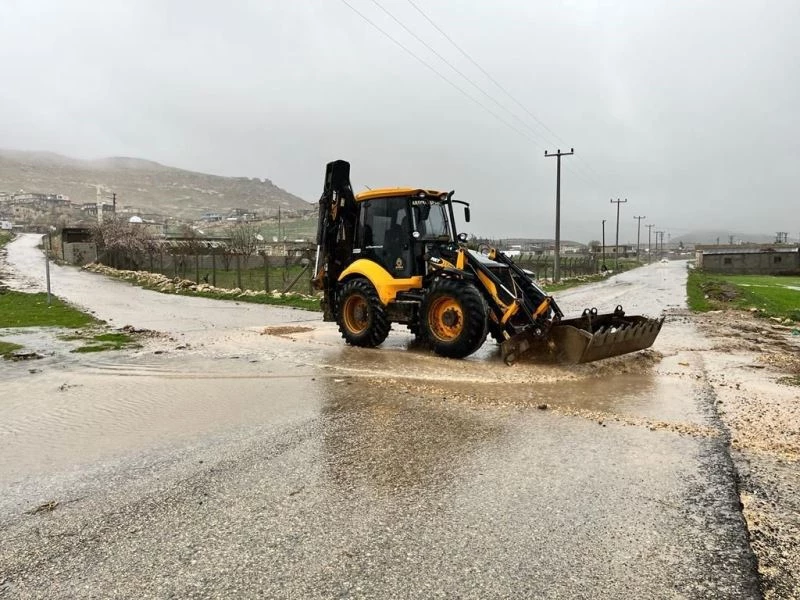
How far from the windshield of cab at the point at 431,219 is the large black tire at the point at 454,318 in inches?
48.1

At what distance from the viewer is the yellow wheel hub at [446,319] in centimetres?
925

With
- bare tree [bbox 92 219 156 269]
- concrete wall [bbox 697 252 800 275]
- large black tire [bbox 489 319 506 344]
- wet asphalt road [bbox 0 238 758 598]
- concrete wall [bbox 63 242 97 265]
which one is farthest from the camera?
concrete wall [bbox 697 252 800 275]

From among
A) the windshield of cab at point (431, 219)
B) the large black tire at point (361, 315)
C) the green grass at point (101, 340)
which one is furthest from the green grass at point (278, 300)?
the windshield of cab at point (431, 219)

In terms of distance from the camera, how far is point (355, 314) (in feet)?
37.0

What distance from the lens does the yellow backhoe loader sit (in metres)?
8.91

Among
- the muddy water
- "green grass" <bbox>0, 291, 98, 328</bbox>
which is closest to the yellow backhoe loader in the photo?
the muddy water

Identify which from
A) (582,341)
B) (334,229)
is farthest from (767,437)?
(334,229)

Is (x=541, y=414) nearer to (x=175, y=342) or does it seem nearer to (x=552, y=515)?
(x=552, y=515)

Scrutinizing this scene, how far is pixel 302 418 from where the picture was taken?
20.8 feet

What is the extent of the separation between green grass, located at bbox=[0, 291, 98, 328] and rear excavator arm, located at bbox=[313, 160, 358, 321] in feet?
22.1

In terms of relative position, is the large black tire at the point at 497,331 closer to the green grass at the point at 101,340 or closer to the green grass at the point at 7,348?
the green grass at the point at 101,340

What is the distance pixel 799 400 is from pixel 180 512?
6785 mm

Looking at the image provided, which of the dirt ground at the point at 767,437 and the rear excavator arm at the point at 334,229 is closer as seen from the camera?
the dirt ground at the point at 767,437

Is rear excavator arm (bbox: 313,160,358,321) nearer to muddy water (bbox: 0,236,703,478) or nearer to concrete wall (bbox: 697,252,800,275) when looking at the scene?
muddy water (bbox: 0,236,703,478)
